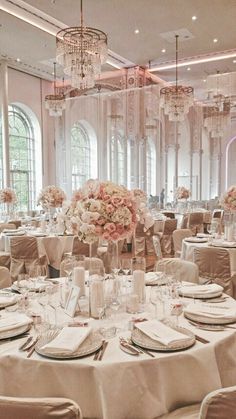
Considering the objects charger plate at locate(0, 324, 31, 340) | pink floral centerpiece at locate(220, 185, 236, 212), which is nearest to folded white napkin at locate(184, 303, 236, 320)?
charger plate at locate(0, 324, 31, 340)

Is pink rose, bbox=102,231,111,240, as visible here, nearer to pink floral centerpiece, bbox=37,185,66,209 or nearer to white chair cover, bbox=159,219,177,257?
pink floral centerpiece, bbox=37,185,66,209

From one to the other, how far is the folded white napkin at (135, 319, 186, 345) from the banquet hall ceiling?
6.92 meters

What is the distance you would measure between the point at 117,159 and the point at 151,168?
1.76 meters

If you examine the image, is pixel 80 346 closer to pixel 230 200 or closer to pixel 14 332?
pixel 14 332

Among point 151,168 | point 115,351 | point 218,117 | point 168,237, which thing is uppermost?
point 218,117

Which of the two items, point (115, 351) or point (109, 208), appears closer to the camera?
point (115, 351)

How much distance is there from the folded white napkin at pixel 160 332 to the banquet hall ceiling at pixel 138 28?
22.7ft

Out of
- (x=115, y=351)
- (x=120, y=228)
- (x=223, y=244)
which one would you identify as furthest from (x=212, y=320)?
(x=223, y=244)

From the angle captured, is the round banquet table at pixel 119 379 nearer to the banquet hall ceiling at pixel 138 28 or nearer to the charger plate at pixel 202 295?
the charger plate at pixel 202 295

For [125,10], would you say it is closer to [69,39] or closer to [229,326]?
[69,39]

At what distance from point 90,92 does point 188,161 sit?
5134mm

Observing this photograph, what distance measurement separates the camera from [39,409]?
126cm

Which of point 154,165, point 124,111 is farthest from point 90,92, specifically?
point 154,165

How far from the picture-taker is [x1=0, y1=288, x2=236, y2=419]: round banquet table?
5.44 ft
